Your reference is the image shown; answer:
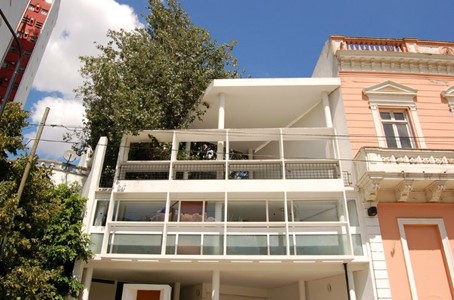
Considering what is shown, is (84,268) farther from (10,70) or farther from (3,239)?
(10,70)

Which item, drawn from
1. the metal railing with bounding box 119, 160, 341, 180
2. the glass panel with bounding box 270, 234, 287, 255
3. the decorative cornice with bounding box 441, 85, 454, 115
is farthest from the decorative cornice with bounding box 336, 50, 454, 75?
the glass panel with bounding box 270, 234, 287, 255

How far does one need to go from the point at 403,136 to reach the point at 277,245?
643 cm

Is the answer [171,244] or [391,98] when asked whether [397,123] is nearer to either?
[391,98]

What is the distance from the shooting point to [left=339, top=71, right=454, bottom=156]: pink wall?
1262 centimetres

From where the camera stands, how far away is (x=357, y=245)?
1109cm

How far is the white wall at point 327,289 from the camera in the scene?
38.2 feet

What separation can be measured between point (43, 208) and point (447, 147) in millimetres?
13595

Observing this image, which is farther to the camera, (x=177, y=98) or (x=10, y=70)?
(x=10, y=70)

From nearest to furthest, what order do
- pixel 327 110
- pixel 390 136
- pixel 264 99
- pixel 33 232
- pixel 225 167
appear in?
pixel 33 232 < pixel 225 167 < pixel 390 136 < pixel 327 110 < pixel 264 99

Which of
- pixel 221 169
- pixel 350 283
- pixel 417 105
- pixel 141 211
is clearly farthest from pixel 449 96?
pixel 141 211

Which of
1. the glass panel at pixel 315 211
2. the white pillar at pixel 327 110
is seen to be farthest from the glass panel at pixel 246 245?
the white pillar at pixel 327 110

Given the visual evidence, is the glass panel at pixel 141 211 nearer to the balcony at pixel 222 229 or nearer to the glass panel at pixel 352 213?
the balcony at pixel 222 229

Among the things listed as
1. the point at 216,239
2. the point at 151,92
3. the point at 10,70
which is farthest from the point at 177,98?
the point at 10,70

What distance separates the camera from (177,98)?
15.2 metres
